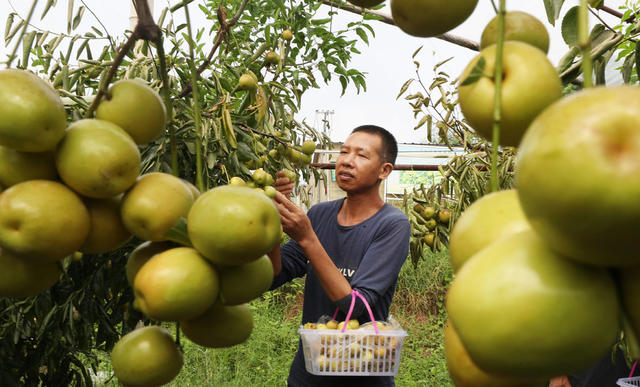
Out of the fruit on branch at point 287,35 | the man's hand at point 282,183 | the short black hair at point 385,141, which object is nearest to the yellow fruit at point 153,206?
the man's hand at point 282,183

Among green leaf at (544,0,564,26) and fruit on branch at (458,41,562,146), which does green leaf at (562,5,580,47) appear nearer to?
green leaf at (544,0,564,26)

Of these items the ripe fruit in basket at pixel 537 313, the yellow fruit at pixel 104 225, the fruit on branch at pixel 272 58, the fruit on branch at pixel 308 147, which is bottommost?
the fruit on branch at pixel 308 147

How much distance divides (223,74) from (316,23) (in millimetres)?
658

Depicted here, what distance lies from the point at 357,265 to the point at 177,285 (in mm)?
1965

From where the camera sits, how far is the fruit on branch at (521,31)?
1.62ft

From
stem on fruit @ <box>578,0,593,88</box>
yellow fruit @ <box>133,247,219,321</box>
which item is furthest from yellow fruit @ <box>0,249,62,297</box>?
stem on fruit @ <box>578,0,593,88</box>

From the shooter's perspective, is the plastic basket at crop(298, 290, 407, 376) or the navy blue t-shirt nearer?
the plastic basket at crop(298, 290, 407, 376)

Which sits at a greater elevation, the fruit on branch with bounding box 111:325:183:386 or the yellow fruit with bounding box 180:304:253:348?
the yellow fruit with bounding box 180:304:253:348

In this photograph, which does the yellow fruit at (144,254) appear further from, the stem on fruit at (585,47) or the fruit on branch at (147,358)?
the stem on fruit at (585,47)

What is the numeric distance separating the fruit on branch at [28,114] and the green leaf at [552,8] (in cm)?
71

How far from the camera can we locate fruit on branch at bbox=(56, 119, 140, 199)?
0.56 metres

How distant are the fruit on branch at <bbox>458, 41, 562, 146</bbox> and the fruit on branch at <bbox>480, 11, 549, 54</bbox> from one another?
66 millimetres

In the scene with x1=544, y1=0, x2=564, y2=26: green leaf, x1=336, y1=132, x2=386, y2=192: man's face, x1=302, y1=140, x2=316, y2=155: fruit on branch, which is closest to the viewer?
x1=544, y1=0, x2=564, y2=26: green leaf

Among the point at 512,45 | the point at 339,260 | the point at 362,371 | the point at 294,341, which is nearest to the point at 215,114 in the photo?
the point at 339,260
